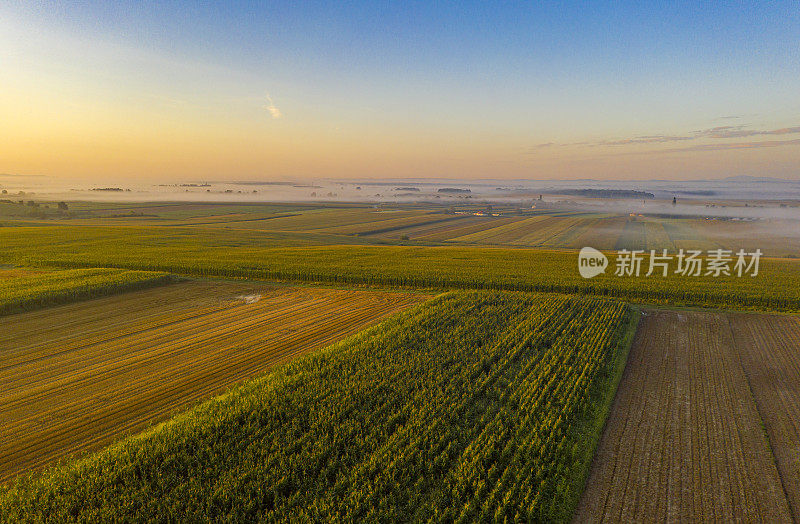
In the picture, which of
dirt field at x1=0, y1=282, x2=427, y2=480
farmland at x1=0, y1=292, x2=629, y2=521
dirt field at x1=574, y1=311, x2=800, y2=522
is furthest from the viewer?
dirt field at x1=0, y1=282, x2=427, y2=480

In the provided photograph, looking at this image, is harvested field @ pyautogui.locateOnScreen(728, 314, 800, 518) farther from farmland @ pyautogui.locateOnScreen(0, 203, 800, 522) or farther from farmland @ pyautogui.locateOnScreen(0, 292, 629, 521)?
farmland @ pyautogui.locateOnScreen(0, 292, 629, 521)

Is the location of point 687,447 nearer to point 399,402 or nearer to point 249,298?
point 399,402

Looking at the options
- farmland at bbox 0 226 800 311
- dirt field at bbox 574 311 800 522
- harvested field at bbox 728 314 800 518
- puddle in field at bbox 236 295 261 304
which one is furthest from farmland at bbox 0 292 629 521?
farmland at bbox 0 226 800 311

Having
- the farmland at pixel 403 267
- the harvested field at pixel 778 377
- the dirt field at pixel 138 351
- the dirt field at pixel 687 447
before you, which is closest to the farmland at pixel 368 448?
the dirt field at pixel 687 447

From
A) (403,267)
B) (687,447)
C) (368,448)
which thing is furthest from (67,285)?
(687,447)

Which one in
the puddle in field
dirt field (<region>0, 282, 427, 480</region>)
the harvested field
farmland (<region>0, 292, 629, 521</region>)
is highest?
farmland (<region>0, 292, 629, 521</region>)

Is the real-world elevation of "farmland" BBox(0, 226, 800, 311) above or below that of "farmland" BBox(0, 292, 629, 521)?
below
